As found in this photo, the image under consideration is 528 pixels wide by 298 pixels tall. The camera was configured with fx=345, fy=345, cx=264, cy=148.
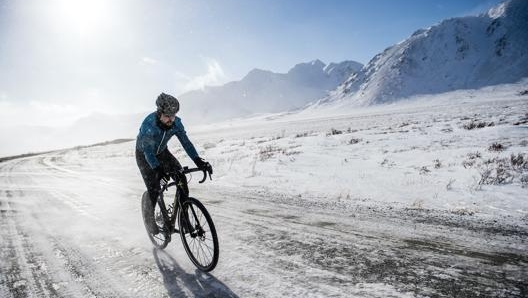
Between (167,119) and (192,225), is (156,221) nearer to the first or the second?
(192,225)

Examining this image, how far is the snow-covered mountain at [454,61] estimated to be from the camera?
147 m

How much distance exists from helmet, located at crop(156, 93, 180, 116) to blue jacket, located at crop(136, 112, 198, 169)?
10.7 inches

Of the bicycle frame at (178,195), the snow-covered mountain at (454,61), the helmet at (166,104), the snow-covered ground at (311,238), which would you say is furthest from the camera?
the snow-covered mountain at (454,61)

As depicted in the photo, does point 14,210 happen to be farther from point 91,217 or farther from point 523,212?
point 523,212

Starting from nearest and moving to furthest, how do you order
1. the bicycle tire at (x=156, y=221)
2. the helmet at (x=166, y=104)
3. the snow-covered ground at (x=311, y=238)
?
the snow-covered ground at (x=311, y=238) → the helmet at (x=166, y=104) → the bicycle tire at (x=156, y=221)

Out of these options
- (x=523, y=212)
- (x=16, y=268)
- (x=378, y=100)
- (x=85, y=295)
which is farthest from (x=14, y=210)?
(x=378, y=100)

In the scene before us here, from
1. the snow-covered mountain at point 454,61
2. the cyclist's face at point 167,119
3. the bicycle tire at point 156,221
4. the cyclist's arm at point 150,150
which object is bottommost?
the bicycle tire at point 156,221

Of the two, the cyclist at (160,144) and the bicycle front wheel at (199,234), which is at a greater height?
the cyclist at (160,144)

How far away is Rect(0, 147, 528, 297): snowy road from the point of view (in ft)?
12.4

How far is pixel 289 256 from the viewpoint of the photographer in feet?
15.5

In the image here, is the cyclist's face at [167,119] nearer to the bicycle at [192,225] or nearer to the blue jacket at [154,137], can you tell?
the blue jacket at [154,137]

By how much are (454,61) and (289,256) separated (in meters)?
190

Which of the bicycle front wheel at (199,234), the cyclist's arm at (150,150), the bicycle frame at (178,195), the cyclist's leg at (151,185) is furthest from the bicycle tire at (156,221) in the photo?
the cyclist's arm at (150,150)

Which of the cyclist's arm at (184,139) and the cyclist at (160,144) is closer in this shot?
the cyclist at (160,144)
